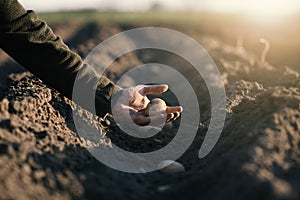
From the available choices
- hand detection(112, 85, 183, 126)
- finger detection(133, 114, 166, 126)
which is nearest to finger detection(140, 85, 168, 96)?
hand detection(112, 85, 183, 126)

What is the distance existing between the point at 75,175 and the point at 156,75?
483cm

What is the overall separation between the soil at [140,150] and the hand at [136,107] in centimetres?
22

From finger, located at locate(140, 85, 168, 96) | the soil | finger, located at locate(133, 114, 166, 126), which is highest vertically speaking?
finger, located at locate(140, 85, 168, 96)

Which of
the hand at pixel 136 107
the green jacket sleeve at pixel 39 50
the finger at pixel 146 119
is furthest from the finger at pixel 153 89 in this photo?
the green jacket sleeve at pixel 39 50

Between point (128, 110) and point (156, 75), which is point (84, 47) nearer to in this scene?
point (156, 75)

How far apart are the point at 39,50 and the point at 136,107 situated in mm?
867

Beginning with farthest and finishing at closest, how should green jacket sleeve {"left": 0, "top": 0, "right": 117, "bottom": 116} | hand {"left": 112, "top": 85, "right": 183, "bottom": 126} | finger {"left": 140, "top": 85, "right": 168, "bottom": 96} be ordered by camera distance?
1. finger {"left": 140, "top": 85, "right": 168, "bottom": 96}
2. hand {"left": 112, "top": 85, "right": 183, "bottom": 126}
3. green jacket sleeve {"left": 0, "top": 0, "right": 117, "bottom": 116}

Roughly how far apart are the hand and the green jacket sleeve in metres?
0.09

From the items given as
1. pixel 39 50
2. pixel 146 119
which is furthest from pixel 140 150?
pixel 39 50

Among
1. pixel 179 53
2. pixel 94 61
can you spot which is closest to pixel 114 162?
pixel 94 61

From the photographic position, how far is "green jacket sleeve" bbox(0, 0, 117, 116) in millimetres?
2689

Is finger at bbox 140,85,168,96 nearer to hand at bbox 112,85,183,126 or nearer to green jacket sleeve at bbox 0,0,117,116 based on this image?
hand at bbox 112,85,183,126

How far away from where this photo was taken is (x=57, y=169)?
213 centimetres

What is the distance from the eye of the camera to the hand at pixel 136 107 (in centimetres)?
302
